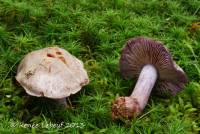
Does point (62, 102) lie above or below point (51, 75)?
below

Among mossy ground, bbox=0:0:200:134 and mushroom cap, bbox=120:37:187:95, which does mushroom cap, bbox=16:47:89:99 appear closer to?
mossy ground, bbox=0:0:200:134

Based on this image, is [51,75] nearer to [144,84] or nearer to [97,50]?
[144,84]

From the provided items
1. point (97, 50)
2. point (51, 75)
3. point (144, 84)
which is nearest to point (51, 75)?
point (51, 75)

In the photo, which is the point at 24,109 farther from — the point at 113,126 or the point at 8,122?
the point at 113,126

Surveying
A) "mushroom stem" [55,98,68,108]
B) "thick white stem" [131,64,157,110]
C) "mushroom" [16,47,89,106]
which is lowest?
"mushroom stem" [55,98,68,108]

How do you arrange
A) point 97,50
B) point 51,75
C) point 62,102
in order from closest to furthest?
point 51,75, point 62,102, point 97,50

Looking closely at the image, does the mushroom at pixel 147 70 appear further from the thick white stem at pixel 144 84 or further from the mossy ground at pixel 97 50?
the mossy ground at pixel 97 50

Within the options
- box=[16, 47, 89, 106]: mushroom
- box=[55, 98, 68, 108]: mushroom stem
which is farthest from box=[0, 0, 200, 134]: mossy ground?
box=[16, 47, 89, 106]: mushroom
